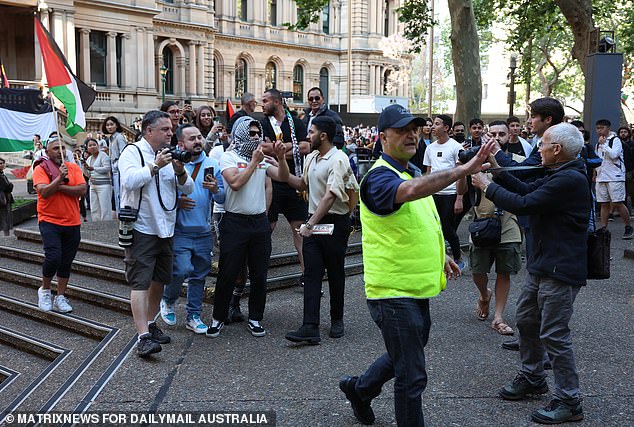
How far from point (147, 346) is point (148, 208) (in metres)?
1.18

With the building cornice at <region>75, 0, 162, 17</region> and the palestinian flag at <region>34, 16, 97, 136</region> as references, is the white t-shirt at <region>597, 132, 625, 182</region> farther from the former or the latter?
the building cornice at <region>75, 0, 162, 17</region>

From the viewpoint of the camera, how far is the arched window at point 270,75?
184 ft

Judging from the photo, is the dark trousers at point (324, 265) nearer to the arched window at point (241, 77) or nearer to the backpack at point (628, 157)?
the backpack at point (628, 157)

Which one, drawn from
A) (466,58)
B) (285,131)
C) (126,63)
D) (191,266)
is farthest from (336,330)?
(126,63)

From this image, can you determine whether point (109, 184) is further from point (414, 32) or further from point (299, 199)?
point (414, 32)

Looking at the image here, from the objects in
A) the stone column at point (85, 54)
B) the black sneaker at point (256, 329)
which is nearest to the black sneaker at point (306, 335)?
the black sneaker at point (256, 329)

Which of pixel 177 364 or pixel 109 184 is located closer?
pixel 177 364

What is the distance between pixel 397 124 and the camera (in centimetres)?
378

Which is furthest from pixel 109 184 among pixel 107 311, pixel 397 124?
pixel 397 124

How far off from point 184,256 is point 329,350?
1703 mm

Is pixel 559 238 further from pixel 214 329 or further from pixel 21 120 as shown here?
pixel 21 120

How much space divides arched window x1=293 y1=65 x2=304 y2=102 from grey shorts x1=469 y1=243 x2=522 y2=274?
2088 inches

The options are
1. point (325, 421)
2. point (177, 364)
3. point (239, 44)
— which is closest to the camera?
point (325, 421)

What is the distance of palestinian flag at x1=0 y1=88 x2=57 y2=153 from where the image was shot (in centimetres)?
1273
